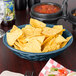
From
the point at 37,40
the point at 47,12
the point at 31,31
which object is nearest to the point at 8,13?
the point at 47,12

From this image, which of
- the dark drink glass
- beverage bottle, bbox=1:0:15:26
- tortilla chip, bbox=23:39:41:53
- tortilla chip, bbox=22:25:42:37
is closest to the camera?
tortilla chip, bbox=23:39:41:53

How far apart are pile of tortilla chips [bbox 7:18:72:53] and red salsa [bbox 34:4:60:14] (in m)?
0.42

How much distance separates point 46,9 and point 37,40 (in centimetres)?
61

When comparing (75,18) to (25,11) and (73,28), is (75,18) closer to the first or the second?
(73,28)

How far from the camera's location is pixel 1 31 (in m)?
1.57

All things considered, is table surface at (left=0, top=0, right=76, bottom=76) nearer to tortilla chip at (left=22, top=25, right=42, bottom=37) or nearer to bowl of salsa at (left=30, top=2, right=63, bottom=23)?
tortilla chip at (left=22, top=25, right=42, bottom=37)

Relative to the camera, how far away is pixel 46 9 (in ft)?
5.60

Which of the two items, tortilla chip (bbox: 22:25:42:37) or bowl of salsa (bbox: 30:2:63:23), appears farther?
bowl of salsa (bbox: 30:2:63:23)

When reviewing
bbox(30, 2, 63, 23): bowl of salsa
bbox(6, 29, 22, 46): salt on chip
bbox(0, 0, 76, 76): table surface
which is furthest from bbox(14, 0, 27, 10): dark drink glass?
bbox(6, 29, 22, 46): salt on chip

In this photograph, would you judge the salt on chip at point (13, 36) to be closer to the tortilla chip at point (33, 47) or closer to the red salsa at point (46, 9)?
the tortilla chip at point (33, 47)

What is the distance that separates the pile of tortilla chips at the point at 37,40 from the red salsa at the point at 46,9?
422 mm

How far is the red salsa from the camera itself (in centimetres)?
168

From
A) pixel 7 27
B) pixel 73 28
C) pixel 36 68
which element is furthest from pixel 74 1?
pixel 36 68

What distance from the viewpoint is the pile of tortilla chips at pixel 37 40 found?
1122 millimetres
